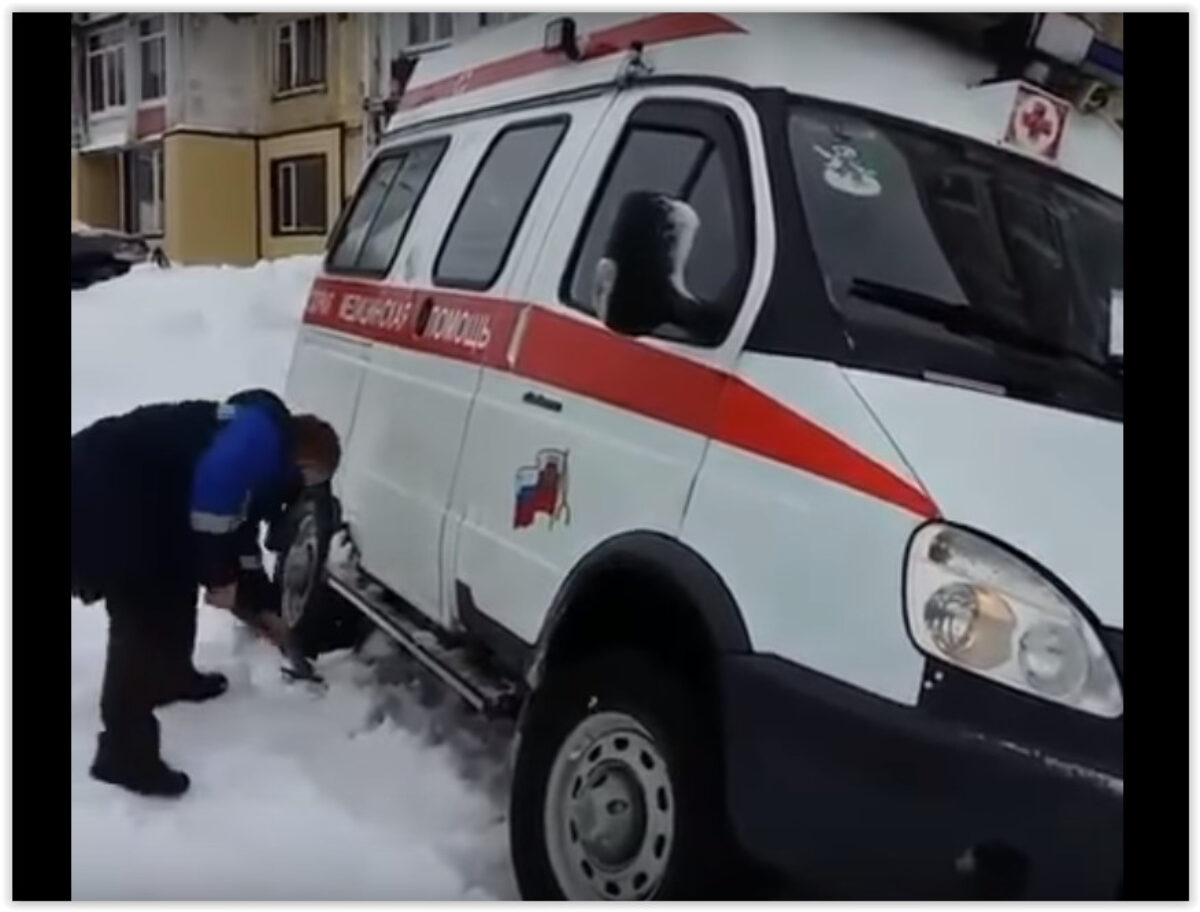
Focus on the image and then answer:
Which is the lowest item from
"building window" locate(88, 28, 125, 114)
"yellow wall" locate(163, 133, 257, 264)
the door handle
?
the door handle

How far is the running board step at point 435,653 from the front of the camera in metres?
2.49

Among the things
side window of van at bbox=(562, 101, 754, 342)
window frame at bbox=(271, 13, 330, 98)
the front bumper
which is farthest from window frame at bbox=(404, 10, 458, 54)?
the front bumper

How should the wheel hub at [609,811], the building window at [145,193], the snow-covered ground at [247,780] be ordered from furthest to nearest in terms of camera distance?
the building window at [145,193] → the snow-covered ground at [247,780] → the wheel hub at [609,811]

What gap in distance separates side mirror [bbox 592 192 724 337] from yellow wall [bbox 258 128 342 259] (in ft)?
1.84

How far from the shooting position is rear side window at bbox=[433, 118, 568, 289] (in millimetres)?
2553

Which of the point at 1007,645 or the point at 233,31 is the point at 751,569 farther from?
the point at 233,31

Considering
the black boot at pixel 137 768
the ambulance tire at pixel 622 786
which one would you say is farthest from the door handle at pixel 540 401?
the black boot at pixel 137 768

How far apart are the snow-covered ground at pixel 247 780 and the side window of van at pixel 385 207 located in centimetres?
29

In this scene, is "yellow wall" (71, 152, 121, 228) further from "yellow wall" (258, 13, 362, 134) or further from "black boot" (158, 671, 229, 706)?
"black boot" (158, 671, 229, 706)

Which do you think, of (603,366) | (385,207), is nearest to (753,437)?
(603,366)

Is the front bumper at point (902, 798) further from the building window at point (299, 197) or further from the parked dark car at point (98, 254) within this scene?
the parked dark car at point (98, 254)

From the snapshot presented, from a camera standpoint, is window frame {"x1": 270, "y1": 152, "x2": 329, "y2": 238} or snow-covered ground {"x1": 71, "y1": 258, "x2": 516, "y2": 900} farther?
window frame {"x1": 270, "y1": 152, "x2": 329, "y2": 238}

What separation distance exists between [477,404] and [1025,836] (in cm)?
113

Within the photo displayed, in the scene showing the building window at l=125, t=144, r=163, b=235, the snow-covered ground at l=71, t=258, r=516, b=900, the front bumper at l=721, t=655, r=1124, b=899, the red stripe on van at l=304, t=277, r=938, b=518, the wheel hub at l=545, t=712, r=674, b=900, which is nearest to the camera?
the front bumper at l=721, t=655, r=1124, b=899
